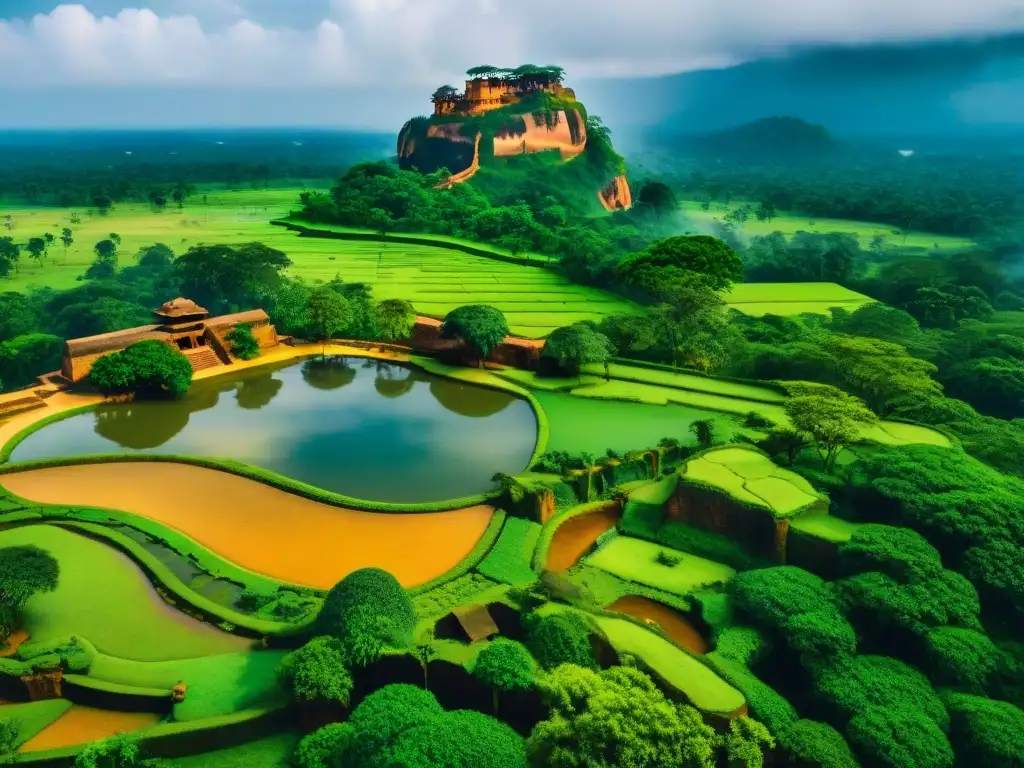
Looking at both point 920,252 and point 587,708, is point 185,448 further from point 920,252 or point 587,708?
point 920,252

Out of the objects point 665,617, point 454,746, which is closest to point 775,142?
point 665,617

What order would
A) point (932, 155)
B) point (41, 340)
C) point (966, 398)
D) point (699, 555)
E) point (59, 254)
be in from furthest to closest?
point (932, 155)
point (59, 254)
point (41, 340)
point (966, 398)
point (699, 555)

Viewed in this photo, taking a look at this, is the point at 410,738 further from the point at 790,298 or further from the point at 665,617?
the point at 790,298

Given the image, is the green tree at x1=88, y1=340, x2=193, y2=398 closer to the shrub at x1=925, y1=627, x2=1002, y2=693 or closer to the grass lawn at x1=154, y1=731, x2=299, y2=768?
the grass lawn at x1=154, y1=731, x2=299, y2=768

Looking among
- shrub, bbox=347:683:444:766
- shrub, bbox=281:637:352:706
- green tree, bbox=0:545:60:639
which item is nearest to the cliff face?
green tree, bbox=0:545:60:639

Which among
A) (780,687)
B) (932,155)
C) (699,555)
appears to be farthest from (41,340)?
(932,155)

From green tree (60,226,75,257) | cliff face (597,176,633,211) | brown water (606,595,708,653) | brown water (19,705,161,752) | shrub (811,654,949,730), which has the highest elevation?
cliff face (597,176,633,211)

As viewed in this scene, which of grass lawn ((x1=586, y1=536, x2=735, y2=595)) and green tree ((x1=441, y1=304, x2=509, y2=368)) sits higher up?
green tree ((x1=441, y1=304, x2=509, y2=368))
